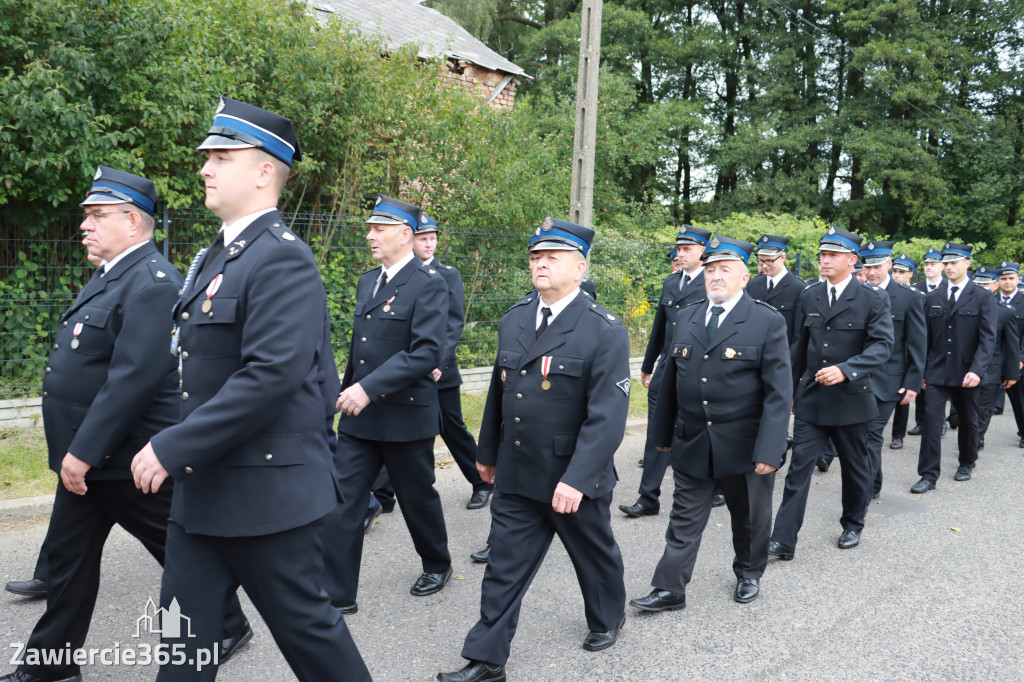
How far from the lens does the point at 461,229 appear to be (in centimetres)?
1074

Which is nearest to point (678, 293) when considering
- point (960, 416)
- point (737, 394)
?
point (737, 394)

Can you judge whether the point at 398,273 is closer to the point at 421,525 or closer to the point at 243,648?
the point at 421,525

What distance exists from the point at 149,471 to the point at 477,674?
73.1 inches

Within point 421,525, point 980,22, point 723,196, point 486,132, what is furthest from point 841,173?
point 421,525

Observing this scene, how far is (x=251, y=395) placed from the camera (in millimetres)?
2336

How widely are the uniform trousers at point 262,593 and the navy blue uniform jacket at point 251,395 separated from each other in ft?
0.28

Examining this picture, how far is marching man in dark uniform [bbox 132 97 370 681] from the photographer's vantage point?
2.44 metres

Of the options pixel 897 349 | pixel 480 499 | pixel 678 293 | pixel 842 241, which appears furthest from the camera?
pixel 897 349

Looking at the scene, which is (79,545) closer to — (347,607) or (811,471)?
(347,607)

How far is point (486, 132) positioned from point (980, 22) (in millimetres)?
23326

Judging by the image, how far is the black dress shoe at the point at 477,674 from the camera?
3473 mm

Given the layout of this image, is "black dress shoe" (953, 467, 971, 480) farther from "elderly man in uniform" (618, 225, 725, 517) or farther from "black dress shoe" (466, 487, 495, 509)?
"black dress shoe" (466, 487, 495, 509)

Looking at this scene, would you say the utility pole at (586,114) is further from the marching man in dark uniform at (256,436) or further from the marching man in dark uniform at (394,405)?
the marching man in dark uniform at (256,436)

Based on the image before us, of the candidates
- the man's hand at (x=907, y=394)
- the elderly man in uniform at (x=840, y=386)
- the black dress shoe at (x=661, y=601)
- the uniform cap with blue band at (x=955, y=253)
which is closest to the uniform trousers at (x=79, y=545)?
the black dress shoe at (x=661, y=601)
